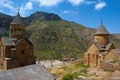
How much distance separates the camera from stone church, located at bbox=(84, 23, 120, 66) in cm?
3481

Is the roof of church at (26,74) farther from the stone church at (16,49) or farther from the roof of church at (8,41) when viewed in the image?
the roof of church at (8,41)

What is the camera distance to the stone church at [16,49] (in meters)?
31.1

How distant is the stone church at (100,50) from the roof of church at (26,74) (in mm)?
16470

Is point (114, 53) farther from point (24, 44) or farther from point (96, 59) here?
point (24, 44)

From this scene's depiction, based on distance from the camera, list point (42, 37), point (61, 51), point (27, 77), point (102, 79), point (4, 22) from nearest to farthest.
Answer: point (27, 77)
point (102, 79)
point (61, 51)
point (42, 37)
point (4, 22)

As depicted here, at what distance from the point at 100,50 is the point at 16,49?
1394 centimetres

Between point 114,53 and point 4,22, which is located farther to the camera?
point 4,22

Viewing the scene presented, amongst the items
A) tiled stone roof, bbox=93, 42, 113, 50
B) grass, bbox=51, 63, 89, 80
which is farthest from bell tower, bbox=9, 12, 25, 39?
tiled stone roof, bbox=93, 42, 113, 50

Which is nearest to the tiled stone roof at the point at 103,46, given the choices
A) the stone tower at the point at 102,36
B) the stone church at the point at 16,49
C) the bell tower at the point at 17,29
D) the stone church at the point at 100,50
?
the stone church at the point at 100,50

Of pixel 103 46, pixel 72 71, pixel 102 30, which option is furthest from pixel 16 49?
pixel 102 30

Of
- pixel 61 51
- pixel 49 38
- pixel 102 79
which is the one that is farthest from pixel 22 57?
pixel 49 38

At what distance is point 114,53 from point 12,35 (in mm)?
15426

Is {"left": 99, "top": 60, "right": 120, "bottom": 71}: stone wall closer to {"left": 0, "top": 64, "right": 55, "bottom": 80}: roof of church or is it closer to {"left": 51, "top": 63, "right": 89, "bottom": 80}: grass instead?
{"left": 51, "top": 63, "right": 89, "bottom": 80}: grass

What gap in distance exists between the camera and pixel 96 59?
3722cm
